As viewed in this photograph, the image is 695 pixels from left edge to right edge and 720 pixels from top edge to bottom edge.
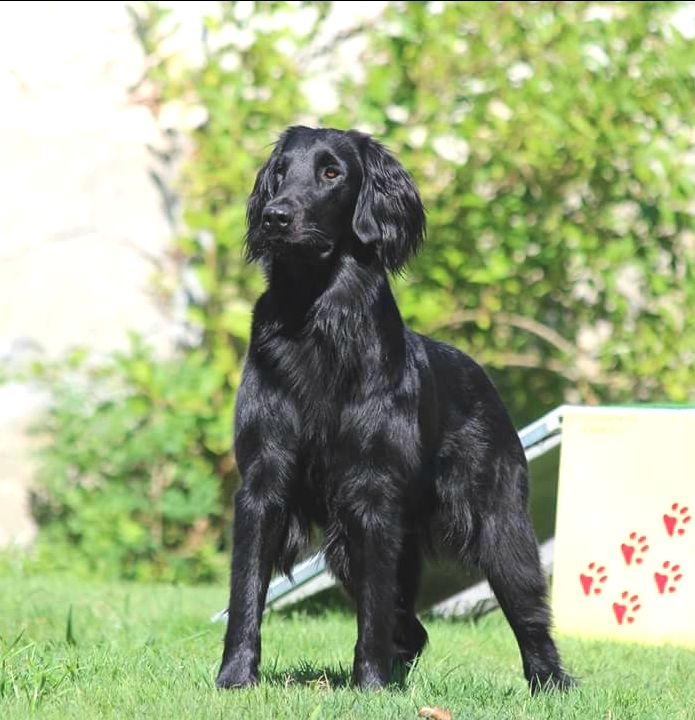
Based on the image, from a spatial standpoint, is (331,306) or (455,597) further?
(455,597)

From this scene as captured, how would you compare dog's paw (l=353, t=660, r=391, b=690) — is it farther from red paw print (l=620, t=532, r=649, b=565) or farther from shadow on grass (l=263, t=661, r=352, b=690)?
red paw print (l=620, t=532, r=649, b=565)

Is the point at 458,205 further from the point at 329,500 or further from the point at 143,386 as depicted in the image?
the point at 329,500

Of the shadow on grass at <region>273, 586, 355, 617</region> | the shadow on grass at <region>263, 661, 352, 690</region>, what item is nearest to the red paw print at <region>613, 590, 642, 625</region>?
the shadow on grass at <region>273, 586, 355, 617</region>

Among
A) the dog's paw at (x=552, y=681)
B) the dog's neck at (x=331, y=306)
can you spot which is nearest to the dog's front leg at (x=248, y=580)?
the dog's neck at (x=331, y=306)

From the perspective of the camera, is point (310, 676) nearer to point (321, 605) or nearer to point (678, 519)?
point (678, 519)

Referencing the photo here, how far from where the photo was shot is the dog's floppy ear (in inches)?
160

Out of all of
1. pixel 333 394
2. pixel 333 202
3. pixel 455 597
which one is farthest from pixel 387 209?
pixel 455 597

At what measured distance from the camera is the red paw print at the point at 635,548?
5.65 meters

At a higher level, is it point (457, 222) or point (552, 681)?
point (552, 681)

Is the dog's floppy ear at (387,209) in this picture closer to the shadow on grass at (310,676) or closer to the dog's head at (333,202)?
the dog's head at (333,202)

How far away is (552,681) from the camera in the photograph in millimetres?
4328

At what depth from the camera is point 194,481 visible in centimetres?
784

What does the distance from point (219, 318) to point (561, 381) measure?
6.40 ft

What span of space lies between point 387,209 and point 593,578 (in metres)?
2.22
